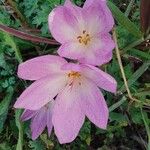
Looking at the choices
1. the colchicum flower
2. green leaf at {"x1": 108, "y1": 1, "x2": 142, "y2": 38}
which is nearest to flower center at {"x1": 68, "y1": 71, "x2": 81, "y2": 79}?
the colchicum flower

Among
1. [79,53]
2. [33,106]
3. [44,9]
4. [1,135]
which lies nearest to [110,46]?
[79,53]

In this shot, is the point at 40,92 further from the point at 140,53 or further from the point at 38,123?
the point at 140,53

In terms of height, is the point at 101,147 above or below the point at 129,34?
below

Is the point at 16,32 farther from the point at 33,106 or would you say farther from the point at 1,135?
the point at 1,135

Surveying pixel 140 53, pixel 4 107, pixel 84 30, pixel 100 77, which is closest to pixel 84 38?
pixel 84 30

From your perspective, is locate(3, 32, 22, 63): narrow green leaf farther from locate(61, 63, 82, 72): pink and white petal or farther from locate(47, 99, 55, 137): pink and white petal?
locate(61, 63, 82, 72): pink and white petal
